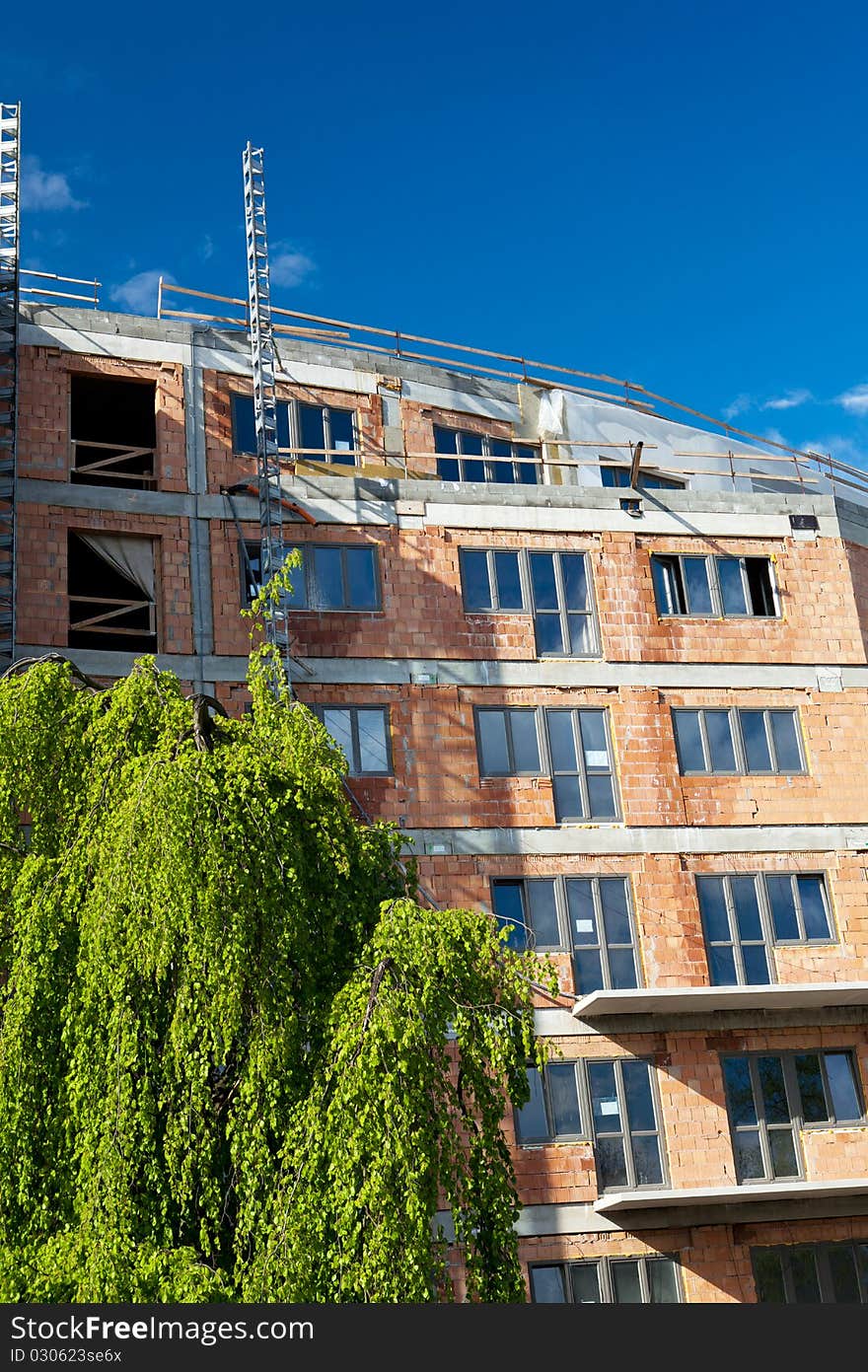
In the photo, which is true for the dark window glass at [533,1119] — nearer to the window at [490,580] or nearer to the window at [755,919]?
the window at [755,919]

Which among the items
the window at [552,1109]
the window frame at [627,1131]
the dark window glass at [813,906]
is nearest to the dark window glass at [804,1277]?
the window frame at [627,1131]

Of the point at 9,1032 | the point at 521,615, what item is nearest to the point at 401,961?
the point at 9,1032

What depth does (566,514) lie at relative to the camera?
29891 mm

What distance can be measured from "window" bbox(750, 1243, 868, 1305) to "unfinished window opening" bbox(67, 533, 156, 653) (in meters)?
14.8

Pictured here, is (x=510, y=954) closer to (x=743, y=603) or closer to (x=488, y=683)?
(x=488, y=683)

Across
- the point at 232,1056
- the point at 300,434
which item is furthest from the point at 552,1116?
the point at 300,434

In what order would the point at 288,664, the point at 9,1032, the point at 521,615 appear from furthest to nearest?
the point at 521,615
the point at 288,664
the point at 9,1032

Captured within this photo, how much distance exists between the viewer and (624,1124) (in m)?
26.0

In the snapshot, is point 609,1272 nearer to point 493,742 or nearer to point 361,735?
point 493,742

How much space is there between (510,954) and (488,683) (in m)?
12.2

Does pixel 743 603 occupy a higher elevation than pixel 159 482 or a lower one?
lower

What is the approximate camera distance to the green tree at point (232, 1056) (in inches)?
561

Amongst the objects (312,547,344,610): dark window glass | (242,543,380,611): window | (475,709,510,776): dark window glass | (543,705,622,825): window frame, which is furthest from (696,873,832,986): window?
(312,547,344,610): dark window glass

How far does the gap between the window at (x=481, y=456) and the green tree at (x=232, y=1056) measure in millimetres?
16996
